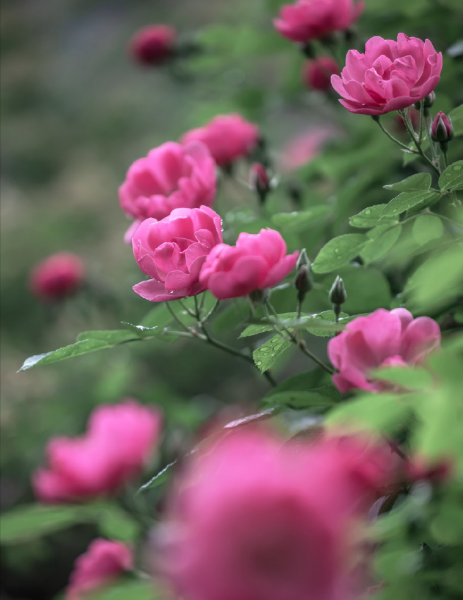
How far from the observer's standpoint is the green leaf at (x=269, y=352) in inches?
19.4

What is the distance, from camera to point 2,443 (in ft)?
5.70

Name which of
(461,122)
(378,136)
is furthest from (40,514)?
(378,136)

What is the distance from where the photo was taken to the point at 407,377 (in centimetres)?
33

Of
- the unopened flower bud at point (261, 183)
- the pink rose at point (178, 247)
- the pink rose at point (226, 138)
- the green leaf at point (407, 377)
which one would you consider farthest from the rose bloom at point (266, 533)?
the pink rose at point (226, 138)

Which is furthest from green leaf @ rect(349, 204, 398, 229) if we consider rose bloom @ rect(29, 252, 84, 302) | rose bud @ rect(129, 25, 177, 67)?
rose bloom @ rect(29, 252, 84, 302)

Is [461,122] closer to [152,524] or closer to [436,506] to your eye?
[436,506]

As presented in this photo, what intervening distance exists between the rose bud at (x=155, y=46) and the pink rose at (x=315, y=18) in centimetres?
59

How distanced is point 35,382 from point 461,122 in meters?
1.83

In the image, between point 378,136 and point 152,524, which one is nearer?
point 152,524

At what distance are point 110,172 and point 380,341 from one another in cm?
281

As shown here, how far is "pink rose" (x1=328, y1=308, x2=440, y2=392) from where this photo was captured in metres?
0.41

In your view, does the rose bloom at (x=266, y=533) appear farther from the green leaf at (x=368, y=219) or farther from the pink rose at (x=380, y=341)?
the green leaf at (x=368, y=219)

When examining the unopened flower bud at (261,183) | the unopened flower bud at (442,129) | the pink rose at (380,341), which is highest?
the unopened flower bud at (442,129)

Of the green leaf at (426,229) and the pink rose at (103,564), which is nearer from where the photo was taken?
the green leaf at (426,229)
